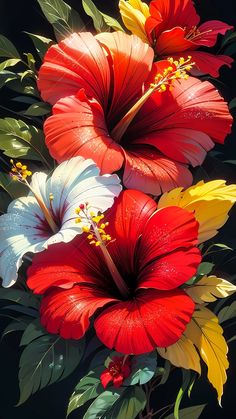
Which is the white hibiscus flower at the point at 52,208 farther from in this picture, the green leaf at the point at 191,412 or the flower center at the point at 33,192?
the green leaf at the point at 191,412

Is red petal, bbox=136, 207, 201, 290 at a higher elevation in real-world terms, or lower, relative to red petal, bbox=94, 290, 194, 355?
higher

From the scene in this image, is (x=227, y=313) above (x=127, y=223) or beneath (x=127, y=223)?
beneath

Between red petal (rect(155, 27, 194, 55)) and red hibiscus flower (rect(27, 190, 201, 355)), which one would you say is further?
red petal (rect(155, 27, 194, 55))

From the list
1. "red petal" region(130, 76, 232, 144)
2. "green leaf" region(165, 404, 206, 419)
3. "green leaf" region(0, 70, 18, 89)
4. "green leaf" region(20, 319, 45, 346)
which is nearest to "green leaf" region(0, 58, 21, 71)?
"green leaf" region(0, 70, 18, 89)

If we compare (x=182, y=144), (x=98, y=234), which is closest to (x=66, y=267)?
(x=98, y=234)

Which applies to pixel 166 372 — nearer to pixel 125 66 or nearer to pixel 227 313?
pixel 227 313

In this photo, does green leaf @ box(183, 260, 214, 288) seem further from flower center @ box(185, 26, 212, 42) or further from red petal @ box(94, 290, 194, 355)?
flower center @ box(185, 26, 212, 42)

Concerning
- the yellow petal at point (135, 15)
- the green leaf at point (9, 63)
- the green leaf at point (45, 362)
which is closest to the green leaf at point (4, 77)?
the green leaf at point (9, 63)
